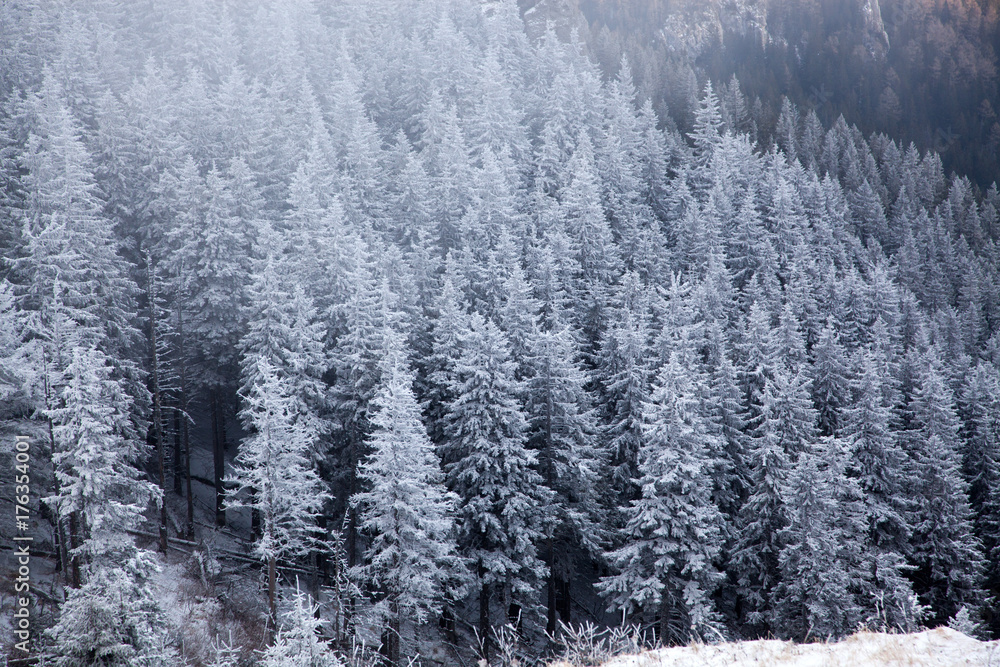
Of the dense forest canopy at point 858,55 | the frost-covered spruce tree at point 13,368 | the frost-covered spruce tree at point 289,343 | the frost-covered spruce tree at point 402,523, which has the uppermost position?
the frost-covered spruce tree at point 13,368

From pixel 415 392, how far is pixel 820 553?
1873 centimetres

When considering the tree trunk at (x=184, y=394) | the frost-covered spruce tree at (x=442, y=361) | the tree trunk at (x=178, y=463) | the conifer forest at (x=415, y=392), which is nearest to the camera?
the conifer forest at (x=415, y=392)

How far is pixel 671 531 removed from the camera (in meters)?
27.1

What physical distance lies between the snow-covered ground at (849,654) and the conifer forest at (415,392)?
3276mm

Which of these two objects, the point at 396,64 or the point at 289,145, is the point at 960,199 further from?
the point at 289,145

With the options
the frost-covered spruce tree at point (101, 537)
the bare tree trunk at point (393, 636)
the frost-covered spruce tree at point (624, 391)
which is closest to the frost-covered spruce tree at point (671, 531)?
the frost-covered spruce tree at point (624, 391)

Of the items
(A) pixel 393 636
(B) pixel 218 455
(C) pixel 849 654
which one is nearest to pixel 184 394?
(B) pixel 218 455

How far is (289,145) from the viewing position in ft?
144

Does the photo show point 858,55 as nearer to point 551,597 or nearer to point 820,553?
point 820,553

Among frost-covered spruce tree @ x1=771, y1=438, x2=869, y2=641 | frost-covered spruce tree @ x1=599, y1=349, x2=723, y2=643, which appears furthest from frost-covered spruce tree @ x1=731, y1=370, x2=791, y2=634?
frost-covered spruce tree @ x1=599, y1=349, x2=723, y2=643

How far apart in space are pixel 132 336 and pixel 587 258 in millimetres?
25351

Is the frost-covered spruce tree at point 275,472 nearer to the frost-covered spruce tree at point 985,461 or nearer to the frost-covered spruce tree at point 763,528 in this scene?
the frost-covered spruce tree at point 763,528

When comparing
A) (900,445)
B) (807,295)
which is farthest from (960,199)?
(900,445)

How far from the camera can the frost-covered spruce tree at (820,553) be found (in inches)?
1051
